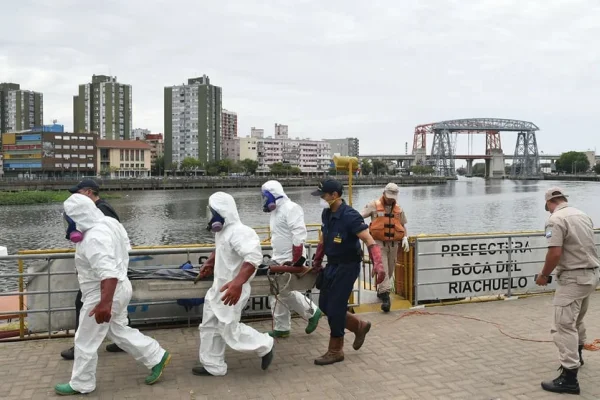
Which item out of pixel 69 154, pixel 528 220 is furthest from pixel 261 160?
pixel 528 220

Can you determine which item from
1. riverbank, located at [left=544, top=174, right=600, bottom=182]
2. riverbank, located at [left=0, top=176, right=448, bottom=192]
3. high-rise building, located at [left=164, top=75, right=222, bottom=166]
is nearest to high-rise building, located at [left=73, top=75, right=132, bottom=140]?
high-rise building, located at [left=164, top=75, right=222, bottom=166]

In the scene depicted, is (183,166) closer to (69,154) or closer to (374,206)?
(69,154)

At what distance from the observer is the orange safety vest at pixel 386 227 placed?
7.79 metres

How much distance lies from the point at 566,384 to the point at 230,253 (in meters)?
3.21

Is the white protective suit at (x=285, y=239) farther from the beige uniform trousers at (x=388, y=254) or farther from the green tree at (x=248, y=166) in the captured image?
the green tree at (x=248, y=166)

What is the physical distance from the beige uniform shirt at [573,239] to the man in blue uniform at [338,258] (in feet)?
5.28

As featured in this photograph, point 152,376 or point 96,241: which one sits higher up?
point 96,241

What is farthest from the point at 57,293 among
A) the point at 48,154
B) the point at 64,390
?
the point at 48,154

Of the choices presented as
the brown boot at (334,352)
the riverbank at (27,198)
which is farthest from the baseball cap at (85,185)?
the riverbank at (27,198)

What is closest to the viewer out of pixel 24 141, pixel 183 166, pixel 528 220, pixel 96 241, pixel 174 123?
pixel 96 241

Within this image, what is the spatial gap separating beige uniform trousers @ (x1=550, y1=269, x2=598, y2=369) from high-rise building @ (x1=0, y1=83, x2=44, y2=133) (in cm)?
19716

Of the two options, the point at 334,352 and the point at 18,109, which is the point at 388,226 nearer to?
the point at 334,352

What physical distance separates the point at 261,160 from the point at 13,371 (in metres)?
181

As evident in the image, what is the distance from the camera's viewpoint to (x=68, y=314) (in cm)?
643
